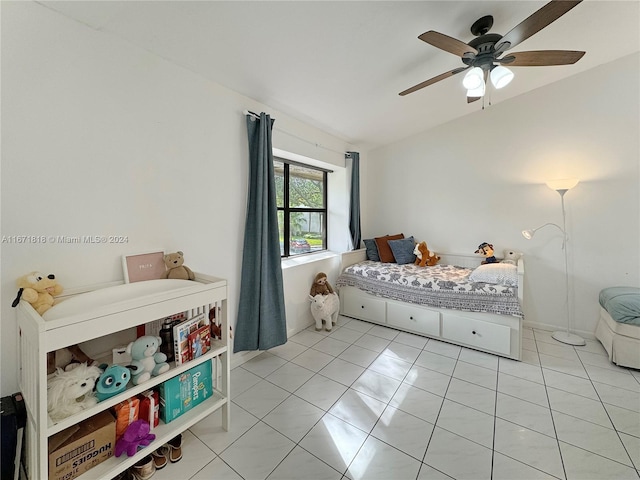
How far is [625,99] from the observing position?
2525 millimetres

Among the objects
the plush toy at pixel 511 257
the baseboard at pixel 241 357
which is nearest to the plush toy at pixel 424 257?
the plush toy at pixel 511 257

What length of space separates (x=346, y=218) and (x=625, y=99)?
2.97 meters

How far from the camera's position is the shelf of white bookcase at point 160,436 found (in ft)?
3.64

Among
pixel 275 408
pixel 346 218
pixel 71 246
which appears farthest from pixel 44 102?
pixel 346 218

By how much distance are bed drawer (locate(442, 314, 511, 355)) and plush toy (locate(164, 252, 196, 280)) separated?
2350 millimetres

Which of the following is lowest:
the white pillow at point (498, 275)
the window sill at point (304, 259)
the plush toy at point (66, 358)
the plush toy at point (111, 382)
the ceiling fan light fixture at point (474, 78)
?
the plush toy at point (111, 382)

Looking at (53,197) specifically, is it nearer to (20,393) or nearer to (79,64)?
(79,64)

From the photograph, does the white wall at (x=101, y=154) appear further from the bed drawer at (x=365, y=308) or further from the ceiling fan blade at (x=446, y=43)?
the bed drawer at (x=365, y=308)

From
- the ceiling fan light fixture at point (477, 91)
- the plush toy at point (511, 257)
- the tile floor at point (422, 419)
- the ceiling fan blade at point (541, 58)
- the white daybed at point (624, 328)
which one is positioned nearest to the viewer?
the tile floor at point (422, 419)

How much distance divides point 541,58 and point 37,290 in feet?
9.71

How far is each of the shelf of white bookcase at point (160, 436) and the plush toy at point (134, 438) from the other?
0.02 m

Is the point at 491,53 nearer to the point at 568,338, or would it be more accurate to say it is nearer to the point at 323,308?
the point at 323,308

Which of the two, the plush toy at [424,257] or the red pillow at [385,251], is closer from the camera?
the plush toy at [424,257]

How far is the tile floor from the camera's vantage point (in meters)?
1.32
